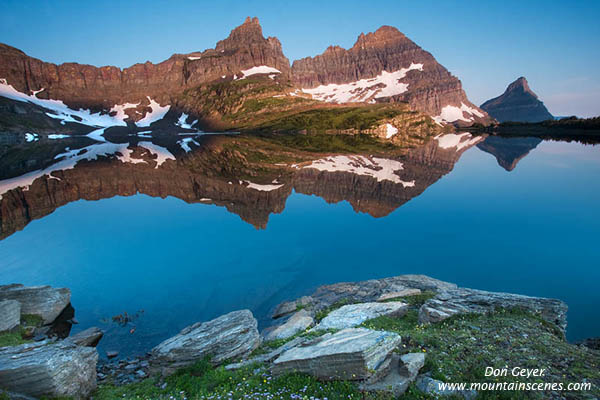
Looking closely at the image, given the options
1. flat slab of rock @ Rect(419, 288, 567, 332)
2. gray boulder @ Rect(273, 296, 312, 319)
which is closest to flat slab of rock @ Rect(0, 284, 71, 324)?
gray boulder @ Rect(273, 296, 312, 319)

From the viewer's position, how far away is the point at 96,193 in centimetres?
5544

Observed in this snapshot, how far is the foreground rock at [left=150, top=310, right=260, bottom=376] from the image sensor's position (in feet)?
47.2

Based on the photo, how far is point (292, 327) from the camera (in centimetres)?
1841

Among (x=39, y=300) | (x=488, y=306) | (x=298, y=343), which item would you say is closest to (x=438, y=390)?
(x=298, y=343)

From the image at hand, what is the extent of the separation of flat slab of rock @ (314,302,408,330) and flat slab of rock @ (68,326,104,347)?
1372cm

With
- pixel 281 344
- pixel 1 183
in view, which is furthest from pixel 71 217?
pixel 281 344

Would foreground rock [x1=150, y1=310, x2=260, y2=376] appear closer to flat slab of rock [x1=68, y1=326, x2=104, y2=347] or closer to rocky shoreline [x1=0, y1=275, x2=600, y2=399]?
rocky shoreline [x1=0, y1=275, x2=600, y2=399]

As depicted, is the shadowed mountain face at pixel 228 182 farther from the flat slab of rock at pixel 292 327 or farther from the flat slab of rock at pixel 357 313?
the flat slab of rock at pixel 357 313

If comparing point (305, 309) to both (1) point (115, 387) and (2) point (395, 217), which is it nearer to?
(1) point (115, 387)

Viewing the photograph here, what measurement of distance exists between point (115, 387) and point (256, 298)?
1132 cm

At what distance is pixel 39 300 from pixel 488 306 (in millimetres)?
28861

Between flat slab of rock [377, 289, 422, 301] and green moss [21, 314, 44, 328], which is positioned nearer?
green moss [21, 314, 44, 328]

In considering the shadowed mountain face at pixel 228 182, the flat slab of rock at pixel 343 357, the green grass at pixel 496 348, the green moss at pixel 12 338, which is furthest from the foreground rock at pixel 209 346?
the shadowed mountain face at pixel 228 182

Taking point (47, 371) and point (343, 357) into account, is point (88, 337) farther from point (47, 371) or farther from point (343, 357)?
point (343, 357)
